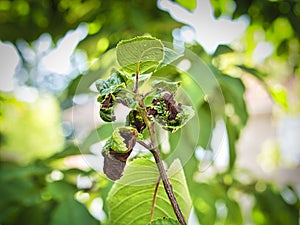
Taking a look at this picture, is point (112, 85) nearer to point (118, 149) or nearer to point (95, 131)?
point (118, 149)

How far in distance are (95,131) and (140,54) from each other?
0.22m

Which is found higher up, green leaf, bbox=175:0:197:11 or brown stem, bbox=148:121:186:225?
brown stem, bbox=148:121:186:225

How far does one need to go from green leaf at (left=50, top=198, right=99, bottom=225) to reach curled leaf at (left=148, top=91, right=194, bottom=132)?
24cm

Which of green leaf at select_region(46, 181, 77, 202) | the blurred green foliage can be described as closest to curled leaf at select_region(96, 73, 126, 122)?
the blurred green foliage

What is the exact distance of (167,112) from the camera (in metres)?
0.16

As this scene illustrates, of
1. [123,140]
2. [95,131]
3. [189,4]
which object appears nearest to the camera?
[123,140]

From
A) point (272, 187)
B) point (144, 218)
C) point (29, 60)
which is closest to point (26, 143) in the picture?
point (29, 60)

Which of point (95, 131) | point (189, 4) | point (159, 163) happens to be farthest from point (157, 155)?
point (189, 4)

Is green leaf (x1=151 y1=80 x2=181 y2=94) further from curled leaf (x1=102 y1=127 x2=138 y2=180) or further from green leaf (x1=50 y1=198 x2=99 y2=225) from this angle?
green leaf (x1=50 y1=198 x2=99 y2=225)

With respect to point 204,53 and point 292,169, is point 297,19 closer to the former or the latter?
point 204,53

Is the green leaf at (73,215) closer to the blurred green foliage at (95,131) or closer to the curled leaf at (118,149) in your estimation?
the blurred green foliage at (95,131)

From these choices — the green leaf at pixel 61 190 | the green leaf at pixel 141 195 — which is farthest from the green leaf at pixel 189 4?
the green leaf at pixel 141 195

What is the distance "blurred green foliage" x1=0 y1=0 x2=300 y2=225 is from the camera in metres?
0.45

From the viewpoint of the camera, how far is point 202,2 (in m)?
0.54
